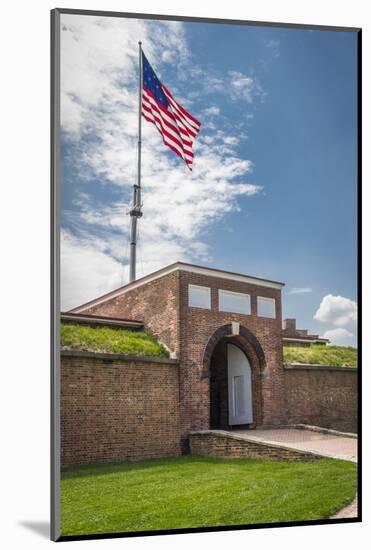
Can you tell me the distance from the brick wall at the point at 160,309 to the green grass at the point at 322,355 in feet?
7.75

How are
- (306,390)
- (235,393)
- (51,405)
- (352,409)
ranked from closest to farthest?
(51,405) < (352,409) < (306,390) < (235,393)

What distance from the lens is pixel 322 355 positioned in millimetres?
12211

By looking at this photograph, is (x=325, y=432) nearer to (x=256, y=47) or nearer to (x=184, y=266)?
(x=184, y=266)

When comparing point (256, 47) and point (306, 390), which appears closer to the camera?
point (256, 47)

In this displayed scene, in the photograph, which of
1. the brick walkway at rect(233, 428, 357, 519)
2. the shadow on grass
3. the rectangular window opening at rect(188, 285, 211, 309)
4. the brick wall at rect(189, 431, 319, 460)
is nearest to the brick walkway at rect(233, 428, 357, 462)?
the brick walkway at rect(233, 428, 357, 519)

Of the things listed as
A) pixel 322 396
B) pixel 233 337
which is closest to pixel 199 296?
pixel 233 337

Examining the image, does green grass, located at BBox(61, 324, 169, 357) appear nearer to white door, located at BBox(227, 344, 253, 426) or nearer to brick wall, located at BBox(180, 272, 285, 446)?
brick wall, located at BBox(180, 272, 285, 446)

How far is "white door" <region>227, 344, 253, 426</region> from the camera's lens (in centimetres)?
1334

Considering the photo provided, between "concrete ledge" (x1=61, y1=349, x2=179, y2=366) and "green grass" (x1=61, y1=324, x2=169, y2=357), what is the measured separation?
0.06 m

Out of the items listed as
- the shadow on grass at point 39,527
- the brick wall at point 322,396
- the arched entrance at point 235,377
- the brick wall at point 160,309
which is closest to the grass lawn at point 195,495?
the shadow on grass at point 39,527

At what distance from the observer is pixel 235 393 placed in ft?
45.3

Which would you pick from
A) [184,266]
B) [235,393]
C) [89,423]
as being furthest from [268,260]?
[235,393]

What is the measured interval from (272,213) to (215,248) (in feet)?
2.95

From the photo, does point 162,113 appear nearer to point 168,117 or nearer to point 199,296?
point 168,117
